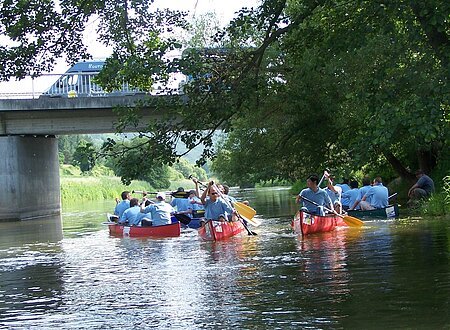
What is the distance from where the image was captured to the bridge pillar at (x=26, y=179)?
37312 millimetres

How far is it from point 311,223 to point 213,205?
2.63 meters

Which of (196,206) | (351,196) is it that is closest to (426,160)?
(351,196)

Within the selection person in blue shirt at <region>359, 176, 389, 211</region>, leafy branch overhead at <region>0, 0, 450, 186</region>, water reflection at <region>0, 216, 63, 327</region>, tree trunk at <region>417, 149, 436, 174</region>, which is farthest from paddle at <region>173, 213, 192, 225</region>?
tree trunk at <region>417, 149, 436, 174</region>

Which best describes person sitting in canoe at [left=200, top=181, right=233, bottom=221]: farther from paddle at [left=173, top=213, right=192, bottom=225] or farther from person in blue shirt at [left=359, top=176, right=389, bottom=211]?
person in blue shirt at [left=359, top=176, right=389, bottom=211]

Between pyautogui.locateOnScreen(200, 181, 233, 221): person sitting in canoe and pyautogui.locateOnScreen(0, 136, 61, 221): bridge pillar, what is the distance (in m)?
19.0

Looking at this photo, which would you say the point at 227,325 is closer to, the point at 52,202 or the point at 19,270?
the point at 19,270

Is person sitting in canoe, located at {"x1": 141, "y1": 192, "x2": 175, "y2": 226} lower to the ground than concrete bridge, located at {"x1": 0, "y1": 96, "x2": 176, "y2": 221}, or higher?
lower

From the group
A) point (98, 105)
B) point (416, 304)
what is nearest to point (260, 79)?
point (416, 304)

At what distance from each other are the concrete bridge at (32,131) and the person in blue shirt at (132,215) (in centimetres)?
1217

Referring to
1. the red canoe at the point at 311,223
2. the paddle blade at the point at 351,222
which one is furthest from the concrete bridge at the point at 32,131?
the red canoe at the point at 311,223

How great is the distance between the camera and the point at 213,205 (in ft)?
66.5

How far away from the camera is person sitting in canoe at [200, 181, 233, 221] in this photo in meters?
20.2

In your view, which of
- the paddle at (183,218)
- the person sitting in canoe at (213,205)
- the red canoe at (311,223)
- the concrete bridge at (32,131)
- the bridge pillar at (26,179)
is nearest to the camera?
the red canoe at (311,223)

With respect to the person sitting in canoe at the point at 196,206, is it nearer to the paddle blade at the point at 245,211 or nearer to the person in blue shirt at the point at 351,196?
the paddle blade at the point at 245,211
